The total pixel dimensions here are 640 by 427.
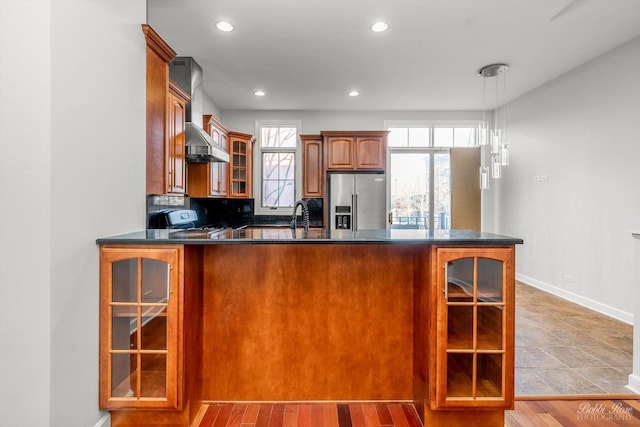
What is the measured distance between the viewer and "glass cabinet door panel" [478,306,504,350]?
1.80 m

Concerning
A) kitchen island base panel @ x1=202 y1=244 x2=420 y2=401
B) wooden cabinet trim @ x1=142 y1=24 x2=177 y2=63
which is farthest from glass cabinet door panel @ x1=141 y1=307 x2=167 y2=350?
wooden cabinet trim @ x1=142 y1=24 x2=177 y2=63

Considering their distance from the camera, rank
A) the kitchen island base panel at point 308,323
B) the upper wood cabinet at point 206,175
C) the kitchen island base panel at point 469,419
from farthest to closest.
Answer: the upper wood cabinet at point 206,175 < the kitchen island base panel at point 308,323 < the kitchen island base panel at point 469,419

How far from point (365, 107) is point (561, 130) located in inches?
110

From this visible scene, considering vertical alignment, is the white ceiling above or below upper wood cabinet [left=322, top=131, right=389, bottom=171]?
above

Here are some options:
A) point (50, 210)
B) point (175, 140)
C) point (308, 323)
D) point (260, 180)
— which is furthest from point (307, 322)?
point (260, 180)

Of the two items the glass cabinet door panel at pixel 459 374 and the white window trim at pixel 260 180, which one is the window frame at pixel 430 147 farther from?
the glass cabinet door panel at pixel 459 374

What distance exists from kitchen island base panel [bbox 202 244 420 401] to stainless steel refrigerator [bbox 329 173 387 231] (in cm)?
311

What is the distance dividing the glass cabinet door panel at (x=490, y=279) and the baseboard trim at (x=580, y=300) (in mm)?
2836

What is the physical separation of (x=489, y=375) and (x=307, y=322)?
1.05m

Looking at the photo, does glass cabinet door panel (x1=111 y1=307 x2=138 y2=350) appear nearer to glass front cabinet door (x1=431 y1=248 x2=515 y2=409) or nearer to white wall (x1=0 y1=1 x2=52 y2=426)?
white wall (x1=0 y1=1 x2=52 y2=426)

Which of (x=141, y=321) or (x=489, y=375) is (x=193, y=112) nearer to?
(x=141, y=321)

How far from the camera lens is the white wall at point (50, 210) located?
139 centimetres

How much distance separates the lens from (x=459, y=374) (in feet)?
5.98

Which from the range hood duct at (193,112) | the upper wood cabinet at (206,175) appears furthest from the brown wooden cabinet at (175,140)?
the upper wood cabinet at (206,175)
